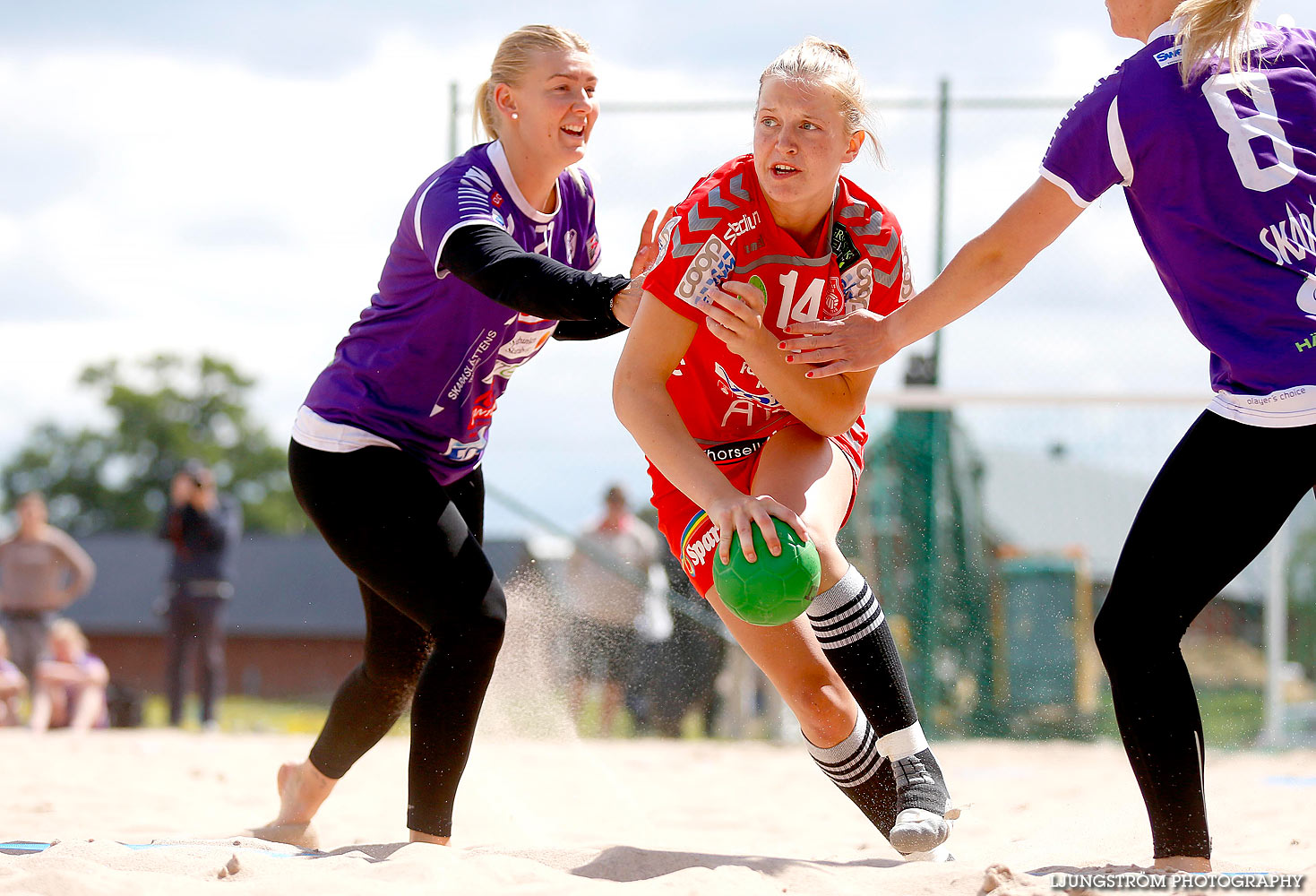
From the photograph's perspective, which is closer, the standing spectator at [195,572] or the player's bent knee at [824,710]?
the player's bent knee at [824,710]

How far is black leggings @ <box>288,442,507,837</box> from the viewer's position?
9.18 ft

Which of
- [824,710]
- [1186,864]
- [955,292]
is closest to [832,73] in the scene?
[955,292]

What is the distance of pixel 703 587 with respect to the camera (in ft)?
9.81

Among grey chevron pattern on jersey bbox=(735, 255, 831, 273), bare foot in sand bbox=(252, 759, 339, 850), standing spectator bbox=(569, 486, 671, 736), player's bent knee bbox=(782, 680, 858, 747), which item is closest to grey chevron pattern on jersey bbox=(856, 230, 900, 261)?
grey chevron pattern on jersey bbox=(735, 255, 831, 273)

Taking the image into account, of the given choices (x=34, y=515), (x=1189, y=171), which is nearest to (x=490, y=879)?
(x=1189, y=171)

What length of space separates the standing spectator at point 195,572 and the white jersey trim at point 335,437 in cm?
551

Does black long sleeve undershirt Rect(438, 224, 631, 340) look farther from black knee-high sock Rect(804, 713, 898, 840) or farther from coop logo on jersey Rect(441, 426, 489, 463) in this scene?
black knee-high sock Rect(804, 713, 898, 840)

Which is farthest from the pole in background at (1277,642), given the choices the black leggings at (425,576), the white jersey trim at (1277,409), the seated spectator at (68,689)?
the seated spectator at (68,689)

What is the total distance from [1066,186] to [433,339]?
1526 millimetres

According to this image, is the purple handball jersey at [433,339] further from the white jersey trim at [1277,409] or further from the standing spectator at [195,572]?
the standing spectator at [195,572]

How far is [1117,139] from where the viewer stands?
7.61 feet

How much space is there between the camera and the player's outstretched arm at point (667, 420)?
2.46 metres

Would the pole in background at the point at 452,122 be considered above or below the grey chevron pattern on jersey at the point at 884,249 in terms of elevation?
above

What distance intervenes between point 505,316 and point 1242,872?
6.71 feet
